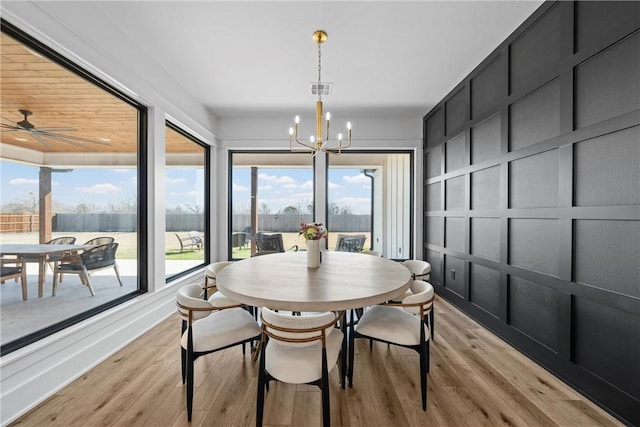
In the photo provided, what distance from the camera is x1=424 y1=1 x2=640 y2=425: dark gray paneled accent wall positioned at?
1.56 metres

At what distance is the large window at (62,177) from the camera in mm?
1700

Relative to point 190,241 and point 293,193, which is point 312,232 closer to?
point 190,241

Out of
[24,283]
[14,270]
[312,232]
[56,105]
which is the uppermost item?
[56,105]

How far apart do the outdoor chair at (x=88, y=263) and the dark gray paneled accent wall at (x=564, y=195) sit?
3695mm

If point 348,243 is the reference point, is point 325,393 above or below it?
below

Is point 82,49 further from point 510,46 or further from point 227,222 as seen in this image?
point 510,46

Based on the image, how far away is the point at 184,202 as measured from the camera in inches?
150

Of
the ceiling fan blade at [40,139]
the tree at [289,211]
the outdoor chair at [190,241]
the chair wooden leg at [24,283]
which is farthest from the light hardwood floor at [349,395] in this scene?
the tree at [289,211]

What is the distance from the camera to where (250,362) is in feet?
7.23

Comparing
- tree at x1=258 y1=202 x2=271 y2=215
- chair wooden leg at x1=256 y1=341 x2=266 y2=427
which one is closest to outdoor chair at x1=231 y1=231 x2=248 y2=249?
tree at x1=258 y1=202 x2=271 y2=215

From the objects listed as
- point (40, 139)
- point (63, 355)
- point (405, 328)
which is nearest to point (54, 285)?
point (63, 355)

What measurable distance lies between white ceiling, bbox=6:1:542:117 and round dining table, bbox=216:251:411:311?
2.07 m

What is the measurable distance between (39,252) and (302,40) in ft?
8.85

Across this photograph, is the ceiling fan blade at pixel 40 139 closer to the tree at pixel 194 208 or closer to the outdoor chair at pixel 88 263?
the outdoor chair at pixel 88 263
